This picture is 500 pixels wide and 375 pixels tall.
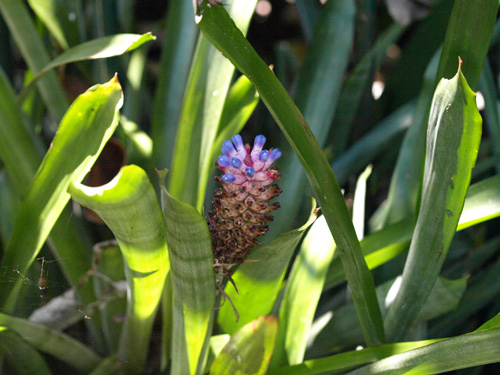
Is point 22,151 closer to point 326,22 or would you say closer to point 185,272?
point 185,272

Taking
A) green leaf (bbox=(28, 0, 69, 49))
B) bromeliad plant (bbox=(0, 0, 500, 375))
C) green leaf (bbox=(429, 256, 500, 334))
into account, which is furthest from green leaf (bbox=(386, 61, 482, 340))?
green leaf (bbox=(28, 0, 69, 49))

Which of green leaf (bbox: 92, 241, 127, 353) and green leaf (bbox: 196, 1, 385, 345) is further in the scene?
green leaf (bbox: 92, 241, 127, 353)

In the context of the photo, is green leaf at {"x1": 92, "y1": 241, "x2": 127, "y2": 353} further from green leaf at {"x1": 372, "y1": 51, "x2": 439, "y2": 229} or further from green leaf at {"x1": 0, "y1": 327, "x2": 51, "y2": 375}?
green leaf at {"x1": 372, "y1": 51, "x2": 439, "y2": 229}

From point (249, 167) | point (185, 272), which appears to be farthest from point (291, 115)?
point (185, 272)

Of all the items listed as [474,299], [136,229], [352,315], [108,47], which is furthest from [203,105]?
[474,299]

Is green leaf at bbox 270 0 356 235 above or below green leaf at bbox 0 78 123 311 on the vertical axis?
above

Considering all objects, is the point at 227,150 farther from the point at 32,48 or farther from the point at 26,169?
the point at 32,48
